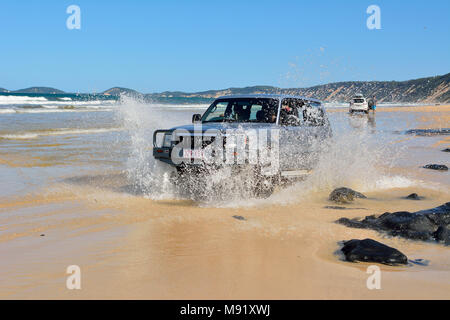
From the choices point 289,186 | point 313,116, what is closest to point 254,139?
point 289,186

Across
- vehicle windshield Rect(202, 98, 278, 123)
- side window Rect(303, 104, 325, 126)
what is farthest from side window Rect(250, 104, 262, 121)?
side window Rect(303, 104, 325, 126)

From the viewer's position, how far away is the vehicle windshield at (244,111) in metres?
7.77

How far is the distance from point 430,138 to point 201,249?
640 inches

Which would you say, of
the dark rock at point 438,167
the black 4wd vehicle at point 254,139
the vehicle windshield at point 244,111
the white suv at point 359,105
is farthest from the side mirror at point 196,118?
the white suv at point 359,105

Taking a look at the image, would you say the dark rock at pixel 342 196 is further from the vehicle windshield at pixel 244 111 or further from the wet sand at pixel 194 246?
the vehicle windshield at pixel 244 111

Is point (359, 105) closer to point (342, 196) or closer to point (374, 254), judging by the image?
point (342, 196)

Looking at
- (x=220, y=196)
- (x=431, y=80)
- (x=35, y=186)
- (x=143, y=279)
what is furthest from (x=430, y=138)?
(x=431, y=80)

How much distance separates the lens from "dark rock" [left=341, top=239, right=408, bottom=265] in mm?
4312

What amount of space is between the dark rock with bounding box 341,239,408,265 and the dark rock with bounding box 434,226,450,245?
41.4 inches

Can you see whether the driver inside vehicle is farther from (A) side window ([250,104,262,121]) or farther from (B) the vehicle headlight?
(B) the vehicle headlight

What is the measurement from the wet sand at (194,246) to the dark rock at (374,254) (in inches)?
4.1

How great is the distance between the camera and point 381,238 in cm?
523
